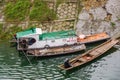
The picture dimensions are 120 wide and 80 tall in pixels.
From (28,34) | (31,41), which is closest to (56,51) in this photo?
(31,41)

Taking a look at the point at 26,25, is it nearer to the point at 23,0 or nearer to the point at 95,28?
the point at 23,0

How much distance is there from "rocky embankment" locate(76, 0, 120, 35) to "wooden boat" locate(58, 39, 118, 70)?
3442mm

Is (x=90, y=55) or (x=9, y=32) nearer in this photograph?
(x=90, y=55)

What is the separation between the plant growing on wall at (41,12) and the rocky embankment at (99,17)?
3688 mm

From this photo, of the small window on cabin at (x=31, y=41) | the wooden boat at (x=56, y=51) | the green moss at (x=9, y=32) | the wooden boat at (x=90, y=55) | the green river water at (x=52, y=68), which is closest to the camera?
the green river water at (x=52, y=68)

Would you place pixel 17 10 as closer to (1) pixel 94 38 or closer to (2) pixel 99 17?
(2) pixel 99 17

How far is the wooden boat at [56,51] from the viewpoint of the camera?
41031mm

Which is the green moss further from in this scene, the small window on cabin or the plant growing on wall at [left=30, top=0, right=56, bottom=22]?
the small window on cabin

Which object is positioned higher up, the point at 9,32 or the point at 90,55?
the point at 9,32

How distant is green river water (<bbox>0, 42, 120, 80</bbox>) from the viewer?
36312 millimetres

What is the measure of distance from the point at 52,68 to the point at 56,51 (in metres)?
3.58

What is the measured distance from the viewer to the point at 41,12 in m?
48.2

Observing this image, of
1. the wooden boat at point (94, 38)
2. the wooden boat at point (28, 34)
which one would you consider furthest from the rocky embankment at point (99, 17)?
the wooden boat at point (28, 34)

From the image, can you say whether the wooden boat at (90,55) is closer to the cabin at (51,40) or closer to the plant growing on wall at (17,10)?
the cabin at (51,40)
